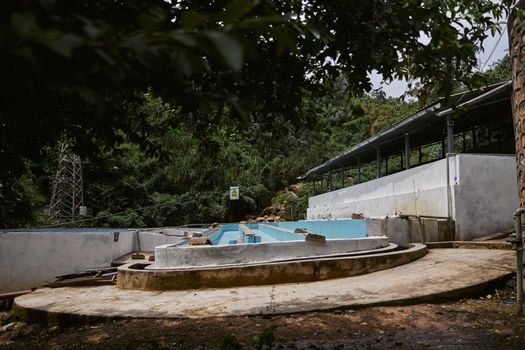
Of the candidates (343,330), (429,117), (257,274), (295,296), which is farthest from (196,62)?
(429,117)

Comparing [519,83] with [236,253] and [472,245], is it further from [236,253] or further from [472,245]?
[472,245]

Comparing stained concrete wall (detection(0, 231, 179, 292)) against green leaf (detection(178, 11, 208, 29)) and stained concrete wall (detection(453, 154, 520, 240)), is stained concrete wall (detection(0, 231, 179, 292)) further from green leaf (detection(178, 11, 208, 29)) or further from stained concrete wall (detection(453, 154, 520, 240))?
green leaf (detection(178, 11, 208, 29))

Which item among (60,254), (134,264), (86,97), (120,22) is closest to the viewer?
(86,97)

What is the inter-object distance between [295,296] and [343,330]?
1.42 meters

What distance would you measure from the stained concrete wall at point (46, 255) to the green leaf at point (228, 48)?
11.7m

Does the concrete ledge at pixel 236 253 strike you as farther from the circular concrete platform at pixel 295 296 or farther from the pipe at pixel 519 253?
the pipe at pixel 519 253

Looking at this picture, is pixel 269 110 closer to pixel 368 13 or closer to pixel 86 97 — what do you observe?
pixel 368 13

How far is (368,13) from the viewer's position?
9.28 ft

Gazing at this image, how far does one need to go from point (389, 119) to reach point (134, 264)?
120ft

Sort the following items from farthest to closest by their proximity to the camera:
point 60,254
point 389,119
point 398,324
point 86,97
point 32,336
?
point 389,119 → point 60,254 → point 32,336 → point 398,324 → point 86,97

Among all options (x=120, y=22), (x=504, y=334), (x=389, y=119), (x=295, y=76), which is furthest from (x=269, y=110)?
(x=389, y=119)

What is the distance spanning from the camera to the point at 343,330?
12.4 ft

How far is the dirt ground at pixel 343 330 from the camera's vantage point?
131 inches

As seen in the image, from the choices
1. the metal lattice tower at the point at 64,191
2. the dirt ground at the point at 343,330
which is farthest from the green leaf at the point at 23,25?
the metal lattice tower at the point at 64,191
